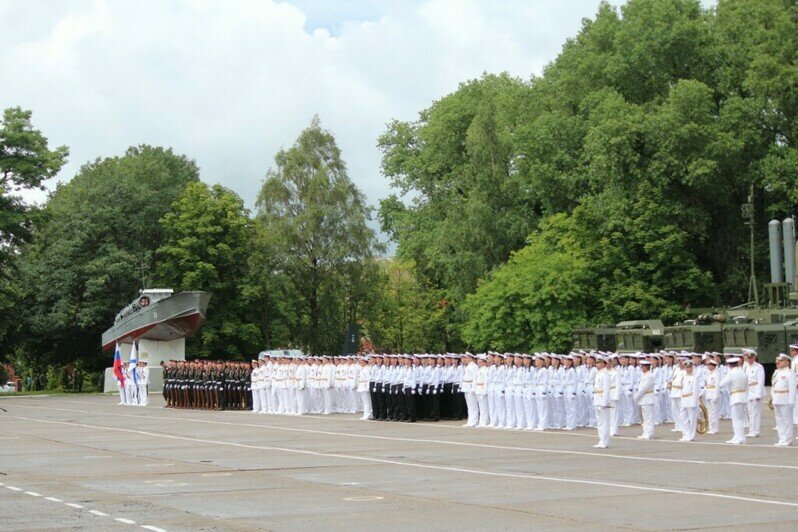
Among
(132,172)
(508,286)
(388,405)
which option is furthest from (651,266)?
(132,172)

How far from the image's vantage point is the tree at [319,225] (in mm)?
55719

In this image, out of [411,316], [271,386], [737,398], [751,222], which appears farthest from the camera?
[411,316]

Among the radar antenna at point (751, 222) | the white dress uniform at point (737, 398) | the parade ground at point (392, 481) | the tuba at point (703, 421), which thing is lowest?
the parade ground at point (392, 481)

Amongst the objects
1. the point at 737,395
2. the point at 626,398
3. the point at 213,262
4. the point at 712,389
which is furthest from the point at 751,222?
the point at 213,262

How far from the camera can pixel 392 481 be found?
52.4 ft

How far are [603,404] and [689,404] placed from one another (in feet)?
6.38

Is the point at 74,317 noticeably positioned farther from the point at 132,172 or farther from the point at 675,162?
the point at 675,162

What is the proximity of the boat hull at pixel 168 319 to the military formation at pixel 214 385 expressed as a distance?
31.2 feet

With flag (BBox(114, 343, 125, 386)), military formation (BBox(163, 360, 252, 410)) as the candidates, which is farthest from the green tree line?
military formation (BBox(163, 360, 252, 410))

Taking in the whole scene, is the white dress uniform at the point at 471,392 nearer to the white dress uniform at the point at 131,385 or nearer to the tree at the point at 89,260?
the white dress uniform at the point at 131,385

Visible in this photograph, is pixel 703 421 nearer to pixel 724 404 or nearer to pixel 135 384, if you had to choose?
pixel 724 404

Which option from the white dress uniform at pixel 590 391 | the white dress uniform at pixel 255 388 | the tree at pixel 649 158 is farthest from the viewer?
the tree at pixel 649 158

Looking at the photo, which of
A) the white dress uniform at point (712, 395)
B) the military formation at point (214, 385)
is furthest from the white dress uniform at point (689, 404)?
the military formation at point (214, 385)

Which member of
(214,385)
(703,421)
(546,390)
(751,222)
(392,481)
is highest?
Result: (751,222)
